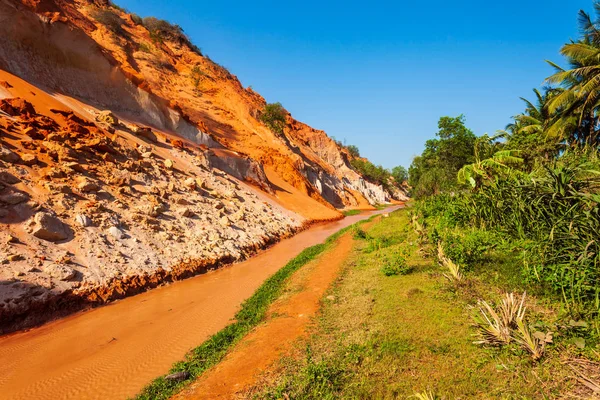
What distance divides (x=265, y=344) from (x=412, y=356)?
279 cm

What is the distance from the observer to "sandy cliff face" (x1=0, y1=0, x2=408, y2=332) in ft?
30.3

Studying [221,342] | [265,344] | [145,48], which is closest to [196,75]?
[145,48]

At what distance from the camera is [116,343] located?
288 inches

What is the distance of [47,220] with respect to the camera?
9727mm

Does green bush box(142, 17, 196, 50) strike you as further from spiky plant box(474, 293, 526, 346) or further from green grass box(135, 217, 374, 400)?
spiky plant box(474, 293, 526, 346)

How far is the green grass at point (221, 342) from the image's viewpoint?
5316mm

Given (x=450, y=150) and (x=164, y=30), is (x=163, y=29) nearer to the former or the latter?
(x=164, y=30)

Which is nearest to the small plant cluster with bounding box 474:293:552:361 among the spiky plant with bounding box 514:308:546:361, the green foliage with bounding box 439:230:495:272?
the spiky plant with bounding box 514:308:546:361

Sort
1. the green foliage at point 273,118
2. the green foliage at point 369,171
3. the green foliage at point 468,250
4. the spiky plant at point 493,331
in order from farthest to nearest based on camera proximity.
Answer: the green foliage at point 369,171, the green foliage at point 273,118, the green foliage at point 468,250, the spiky plant at point 493,331

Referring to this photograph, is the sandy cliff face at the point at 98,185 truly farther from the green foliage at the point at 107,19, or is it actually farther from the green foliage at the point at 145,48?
the green foliage at the point at 145,48

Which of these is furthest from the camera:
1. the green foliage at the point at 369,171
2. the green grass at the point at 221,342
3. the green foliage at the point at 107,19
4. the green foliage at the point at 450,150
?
the green foliage at the point at 369,171

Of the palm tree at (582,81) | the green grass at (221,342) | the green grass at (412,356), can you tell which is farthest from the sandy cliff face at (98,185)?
the palm tree at (582,81)

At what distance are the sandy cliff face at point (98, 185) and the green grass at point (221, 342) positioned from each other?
12.5 feet

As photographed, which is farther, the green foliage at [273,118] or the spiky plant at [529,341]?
the green foliage at [273,118]
